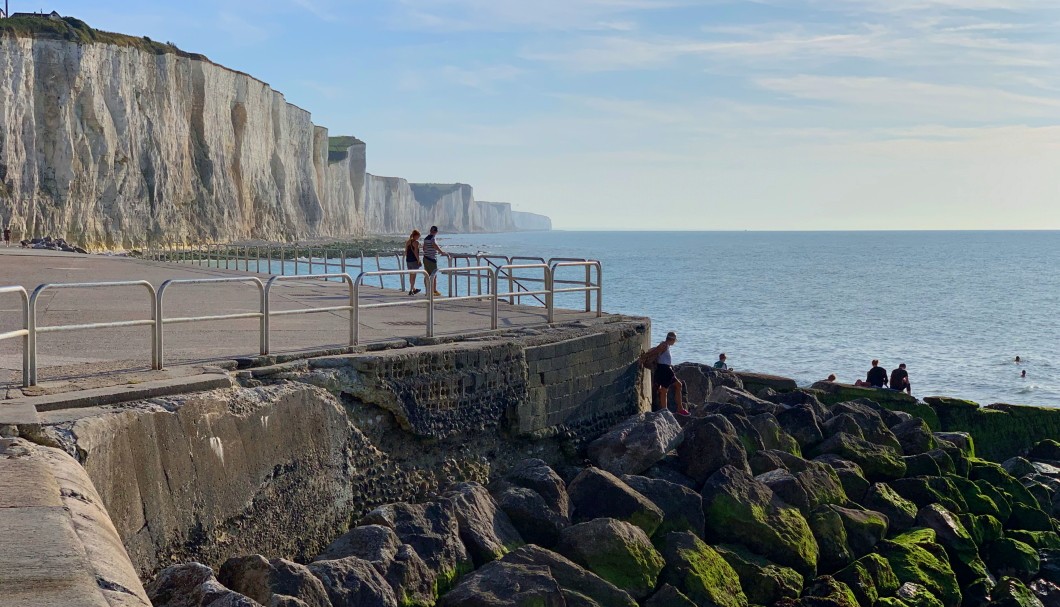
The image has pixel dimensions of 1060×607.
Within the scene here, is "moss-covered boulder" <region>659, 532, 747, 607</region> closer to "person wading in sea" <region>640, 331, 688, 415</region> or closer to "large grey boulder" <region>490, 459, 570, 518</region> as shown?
"large grey boulder" <region>490, 459, 570, 518</region>

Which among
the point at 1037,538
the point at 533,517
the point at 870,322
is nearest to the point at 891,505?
the point at 1037,538

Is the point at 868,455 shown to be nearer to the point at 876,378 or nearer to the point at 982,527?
the point at 982,527

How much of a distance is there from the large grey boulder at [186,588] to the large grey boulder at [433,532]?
210 cm

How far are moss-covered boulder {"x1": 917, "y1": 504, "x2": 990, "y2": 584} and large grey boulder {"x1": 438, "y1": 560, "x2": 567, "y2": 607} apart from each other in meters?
5.42

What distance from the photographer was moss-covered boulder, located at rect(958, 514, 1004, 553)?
1156 centimetres

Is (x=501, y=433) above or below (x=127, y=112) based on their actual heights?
below

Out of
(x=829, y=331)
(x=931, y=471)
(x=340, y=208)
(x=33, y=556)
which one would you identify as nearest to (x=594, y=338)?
(x=931, y=471)

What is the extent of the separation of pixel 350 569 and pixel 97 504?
2.33 metres

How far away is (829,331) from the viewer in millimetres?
41812

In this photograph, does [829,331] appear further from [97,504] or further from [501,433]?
[97,504]

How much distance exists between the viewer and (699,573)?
8719 millimetres

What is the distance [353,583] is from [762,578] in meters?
3.93

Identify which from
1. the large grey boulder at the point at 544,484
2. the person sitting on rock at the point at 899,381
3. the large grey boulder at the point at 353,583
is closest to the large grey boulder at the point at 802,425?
the large grey boulder at the point at 544,484

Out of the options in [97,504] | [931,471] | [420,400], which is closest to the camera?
[97,504]
